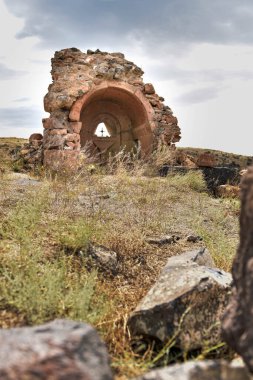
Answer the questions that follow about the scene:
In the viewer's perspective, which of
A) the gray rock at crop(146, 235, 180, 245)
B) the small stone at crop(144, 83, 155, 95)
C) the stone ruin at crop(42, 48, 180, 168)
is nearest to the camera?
the gray rock at crop(146, 235, 180, 245)

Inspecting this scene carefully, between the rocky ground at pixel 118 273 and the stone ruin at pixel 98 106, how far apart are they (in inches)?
166

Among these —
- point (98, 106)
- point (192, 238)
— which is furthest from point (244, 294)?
point (98, 106)

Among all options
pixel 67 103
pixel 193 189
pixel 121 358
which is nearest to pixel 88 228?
pixel 121 358

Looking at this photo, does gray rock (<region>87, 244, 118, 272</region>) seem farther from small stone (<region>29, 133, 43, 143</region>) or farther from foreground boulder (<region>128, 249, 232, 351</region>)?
small stone (<region>29, 133, 43, 143</region>)

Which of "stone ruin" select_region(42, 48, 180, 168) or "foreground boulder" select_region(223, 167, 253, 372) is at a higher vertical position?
"stone ruin" select_region(42, 48, 180, 168)

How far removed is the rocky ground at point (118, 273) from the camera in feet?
6.82

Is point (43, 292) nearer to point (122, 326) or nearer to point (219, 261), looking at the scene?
point (122, 326)

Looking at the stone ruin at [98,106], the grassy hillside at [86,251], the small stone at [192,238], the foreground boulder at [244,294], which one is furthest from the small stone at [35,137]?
the foreground boulder at [244,294]

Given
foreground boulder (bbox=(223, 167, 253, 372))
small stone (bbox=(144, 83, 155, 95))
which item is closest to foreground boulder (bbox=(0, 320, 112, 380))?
foreground boulder (bbox=(223, 167, 253, 372))

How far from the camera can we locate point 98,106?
13.1 m

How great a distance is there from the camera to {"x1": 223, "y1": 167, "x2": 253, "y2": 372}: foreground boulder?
1.41 metres

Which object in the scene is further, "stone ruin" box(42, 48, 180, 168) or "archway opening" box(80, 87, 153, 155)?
"archway opening" box(80, 87, 153, 155)

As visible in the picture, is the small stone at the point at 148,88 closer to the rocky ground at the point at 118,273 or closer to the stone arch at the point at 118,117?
the stone arch at the point at 118,117

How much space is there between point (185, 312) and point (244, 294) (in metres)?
0.60
